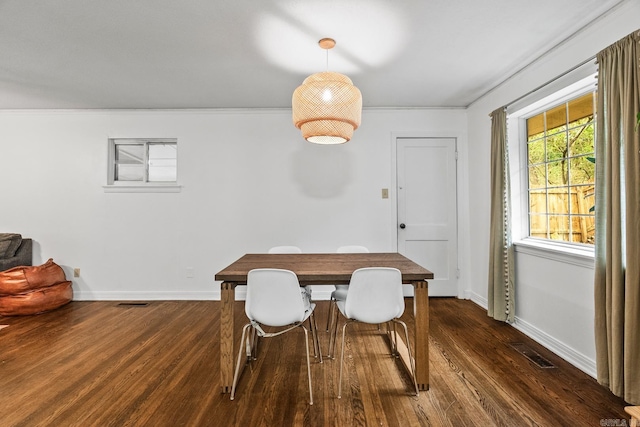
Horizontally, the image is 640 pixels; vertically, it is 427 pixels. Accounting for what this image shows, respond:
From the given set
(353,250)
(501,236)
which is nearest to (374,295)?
(353,250)

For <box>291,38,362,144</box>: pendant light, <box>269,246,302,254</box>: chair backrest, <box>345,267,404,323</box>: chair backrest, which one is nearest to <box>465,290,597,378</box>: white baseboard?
<box>345,267,404,323</box>: chair backrest

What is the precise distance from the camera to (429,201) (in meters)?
4.12

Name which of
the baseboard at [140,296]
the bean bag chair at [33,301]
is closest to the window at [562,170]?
the baseboard at [140,296]

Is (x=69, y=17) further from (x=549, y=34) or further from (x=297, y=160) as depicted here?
(x=549, y=34)

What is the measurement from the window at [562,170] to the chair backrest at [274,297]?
2281 millimetres

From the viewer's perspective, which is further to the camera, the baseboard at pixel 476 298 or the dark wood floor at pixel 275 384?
the baseboard at pixel 476 298

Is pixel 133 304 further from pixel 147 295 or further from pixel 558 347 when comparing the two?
pixel 558 347

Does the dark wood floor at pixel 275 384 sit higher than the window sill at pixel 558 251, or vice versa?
the window sill at pixel 558 251

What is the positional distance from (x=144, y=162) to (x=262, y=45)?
106 inches

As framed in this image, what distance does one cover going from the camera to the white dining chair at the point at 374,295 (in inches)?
76.4

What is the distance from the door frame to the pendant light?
2.02 m

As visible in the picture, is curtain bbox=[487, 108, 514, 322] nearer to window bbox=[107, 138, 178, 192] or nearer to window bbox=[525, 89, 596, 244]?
window bbox=[525, 89, 596, 244]

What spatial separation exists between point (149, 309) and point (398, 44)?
12.8ft

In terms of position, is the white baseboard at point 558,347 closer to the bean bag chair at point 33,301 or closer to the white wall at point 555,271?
the white wall at point 555,271
